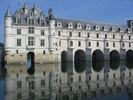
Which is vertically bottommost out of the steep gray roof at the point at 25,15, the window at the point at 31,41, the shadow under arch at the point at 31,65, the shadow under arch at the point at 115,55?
the shadow under arch at the point at 31,65

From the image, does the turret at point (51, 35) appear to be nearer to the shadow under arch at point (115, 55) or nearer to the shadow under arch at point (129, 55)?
the shadow under arch at point (115, 55)

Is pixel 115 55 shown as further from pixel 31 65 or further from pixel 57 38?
pixel 31 65

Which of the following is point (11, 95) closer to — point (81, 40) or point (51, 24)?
point (51, 24)

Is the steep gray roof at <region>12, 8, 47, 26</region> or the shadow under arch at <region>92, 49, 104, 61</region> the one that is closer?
the steep gray roof at <region>12, 8, 47, 26</region>

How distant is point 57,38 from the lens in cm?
4106

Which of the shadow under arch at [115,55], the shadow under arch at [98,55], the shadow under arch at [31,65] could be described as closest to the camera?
the shadow under arch at [31,65]

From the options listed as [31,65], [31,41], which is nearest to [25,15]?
[31,41]

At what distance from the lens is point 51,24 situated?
1534 inches

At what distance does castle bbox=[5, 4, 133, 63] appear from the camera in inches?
1423

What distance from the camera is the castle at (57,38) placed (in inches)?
1423

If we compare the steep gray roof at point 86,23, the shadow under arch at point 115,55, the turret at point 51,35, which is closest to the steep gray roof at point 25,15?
the turret at point 51,35

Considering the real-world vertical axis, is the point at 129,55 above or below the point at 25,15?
below

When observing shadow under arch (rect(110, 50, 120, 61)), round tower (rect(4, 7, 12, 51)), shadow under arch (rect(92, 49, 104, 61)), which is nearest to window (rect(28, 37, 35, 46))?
round tower (rect(4, 7, 12, 51))

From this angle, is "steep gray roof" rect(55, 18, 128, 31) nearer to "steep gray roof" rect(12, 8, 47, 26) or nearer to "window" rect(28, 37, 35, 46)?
"steep gray roof" rect(12, 8, 47, 26)
